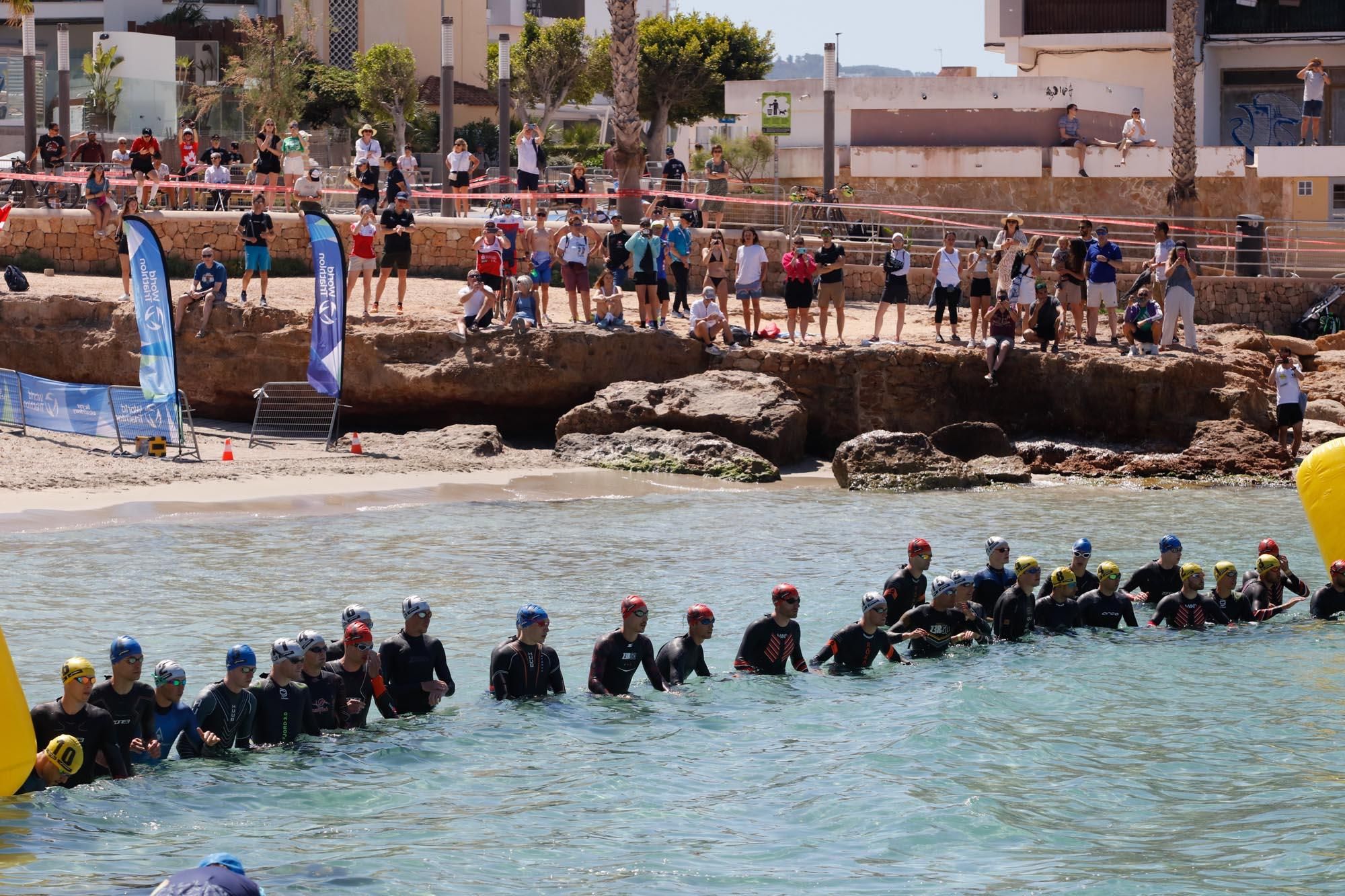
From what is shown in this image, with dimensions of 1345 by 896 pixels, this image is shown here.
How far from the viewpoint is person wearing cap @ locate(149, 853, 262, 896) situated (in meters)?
6.09

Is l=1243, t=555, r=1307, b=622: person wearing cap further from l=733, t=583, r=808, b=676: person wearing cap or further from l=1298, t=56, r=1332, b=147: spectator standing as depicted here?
l=1298, t=56, r=1332, b=147: spectator standing

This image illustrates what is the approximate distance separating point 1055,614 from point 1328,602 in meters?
2.83

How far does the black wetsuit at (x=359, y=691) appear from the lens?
12023 mm

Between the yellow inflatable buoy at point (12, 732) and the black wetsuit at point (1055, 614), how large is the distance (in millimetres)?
9201

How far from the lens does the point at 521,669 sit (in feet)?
42.1

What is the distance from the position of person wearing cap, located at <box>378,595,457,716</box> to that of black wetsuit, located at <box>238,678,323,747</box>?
924 millimetres

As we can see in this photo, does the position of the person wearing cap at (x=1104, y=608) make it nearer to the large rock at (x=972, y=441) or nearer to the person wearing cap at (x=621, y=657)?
the person wearing cap at (x=621, y=657)

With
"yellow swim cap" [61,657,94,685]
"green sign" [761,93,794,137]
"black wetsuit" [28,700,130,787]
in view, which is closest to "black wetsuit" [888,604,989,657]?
"black wetsuit" [28,700,130,787]

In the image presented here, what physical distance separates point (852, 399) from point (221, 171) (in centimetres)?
1326

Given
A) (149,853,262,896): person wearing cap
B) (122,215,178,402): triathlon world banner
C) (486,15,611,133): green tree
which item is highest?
(486,15,611,133): green tree

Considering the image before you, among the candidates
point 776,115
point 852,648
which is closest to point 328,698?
point 852,648

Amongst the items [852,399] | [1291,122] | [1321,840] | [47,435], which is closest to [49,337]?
[47,435]

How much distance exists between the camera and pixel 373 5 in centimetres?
6009

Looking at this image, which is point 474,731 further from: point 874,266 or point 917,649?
point 874,266
